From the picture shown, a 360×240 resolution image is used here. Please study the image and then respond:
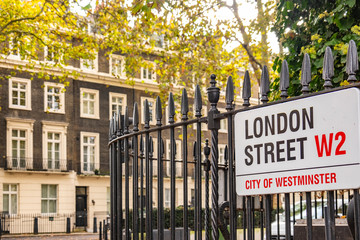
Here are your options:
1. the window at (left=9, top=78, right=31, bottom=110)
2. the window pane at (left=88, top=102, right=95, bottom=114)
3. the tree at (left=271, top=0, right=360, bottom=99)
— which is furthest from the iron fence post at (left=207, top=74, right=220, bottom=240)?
the window pane at (left=88, top=102, right=95, bottom=114)

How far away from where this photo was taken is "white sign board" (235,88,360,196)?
2727mm

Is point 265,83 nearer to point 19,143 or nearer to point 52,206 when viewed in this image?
point 19,143

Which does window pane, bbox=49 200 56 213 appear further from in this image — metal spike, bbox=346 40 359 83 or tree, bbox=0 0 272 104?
metal spike, bbox=346 40 359 83

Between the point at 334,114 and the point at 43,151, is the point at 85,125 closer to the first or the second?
the point at 43,151

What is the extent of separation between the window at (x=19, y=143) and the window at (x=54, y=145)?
3.19 feet

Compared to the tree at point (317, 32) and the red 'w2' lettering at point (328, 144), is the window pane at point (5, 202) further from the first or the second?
the red 'w2' lettering at point (328, 144)

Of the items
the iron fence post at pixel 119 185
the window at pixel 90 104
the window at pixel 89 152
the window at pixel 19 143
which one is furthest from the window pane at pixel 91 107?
the iron fence post at pixel 119 185

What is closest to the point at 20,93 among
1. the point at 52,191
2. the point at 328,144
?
the point at 52,191

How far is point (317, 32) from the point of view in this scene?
6863 mm

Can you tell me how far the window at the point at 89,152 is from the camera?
3653 cm

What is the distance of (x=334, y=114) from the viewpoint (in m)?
2.80

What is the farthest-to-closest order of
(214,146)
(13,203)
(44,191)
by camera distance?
(44,191) → (13,203) → (214,146)

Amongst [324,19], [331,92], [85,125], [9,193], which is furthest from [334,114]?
[85,125]

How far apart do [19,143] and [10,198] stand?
315 centimetres
